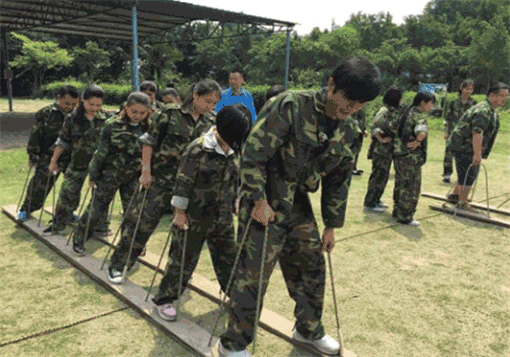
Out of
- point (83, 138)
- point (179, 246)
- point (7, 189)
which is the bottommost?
point (7, 189)

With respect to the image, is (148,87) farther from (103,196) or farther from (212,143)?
(212,143)

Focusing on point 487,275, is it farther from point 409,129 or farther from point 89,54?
point 89,54

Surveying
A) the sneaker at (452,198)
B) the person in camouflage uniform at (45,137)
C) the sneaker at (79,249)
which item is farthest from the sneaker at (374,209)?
the person in camouflage uniform at (45,137)

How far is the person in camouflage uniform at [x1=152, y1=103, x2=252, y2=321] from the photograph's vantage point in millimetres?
2918

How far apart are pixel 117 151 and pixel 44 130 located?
5.05 ft

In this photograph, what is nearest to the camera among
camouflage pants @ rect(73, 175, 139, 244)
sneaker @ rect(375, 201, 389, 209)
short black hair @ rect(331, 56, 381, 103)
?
short black hair @ rect(331, 56, 381, 103)

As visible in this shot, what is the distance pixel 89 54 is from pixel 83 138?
127ft

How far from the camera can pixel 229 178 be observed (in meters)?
3.15

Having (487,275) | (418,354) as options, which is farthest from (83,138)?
(487,275)

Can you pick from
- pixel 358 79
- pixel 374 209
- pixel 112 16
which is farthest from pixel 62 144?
pixel 112 16

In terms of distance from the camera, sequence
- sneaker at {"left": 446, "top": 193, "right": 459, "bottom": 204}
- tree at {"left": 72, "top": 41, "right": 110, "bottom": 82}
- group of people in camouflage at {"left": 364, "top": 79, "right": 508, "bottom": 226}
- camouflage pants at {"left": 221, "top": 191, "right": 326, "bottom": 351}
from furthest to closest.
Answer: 1. tree at {"left": 72, "top": 41, "right": 110, "bottom": 82}
2. sneaker at {"left": 446, "top": 193, "right": 459, "bottom": 204}
3. group of people in camouflage at {"left": 364, "top": 79, "right": 508, "bottom": 226}
4. camouflage pants at {"left": 221, "top": 191, "right": 326, "bottom": 351}

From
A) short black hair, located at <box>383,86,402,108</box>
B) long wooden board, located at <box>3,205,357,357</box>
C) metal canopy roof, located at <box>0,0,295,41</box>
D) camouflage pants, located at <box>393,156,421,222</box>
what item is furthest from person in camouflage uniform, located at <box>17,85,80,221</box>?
metal canopy roof, located at <box>0,0,295,41</box>

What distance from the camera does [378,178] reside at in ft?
21.6

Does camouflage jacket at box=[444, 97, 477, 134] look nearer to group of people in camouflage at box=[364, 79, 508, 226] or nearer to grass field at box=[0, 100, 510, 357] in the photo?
group of people in camouflage at box=[364, 79, 508, 226]
